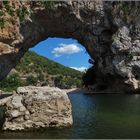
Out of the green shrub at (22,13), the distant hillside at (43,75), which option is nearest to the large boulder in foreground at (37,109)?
the green shrub at (22,13)

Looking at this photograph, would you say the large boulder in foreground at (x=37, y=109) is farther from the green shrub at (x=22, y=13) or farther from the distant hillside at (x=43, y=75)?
the distant hillside at (x=43, y=75)

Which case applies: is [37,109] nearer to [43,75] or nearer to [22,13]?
[22,13]

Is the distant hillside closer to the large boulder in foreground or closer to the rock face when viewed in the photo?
the rock face

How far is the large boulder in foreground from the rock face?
111 ft

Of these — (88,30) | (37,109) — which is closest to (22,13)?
(88,30)

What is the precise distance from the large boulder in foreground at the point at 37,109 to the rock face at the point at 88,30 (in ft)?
111

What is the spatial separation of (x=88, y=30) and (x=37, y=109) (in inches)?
2043

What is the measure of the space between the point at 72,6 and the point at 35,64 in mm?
132046

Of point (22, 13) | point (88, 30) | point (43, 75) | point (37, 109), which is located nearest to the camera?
point (37, 109)

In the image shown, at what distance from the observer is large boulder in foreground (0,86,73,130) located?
23016 mm

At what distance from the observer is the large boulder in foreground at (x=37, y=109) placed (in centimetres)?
2302

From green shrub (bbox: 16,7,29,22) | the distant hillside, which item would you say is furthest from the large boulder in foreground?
the distant hillside

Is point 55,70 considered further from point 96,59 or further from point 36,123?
point 36,123

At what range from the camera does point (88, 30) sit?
73500 mm
